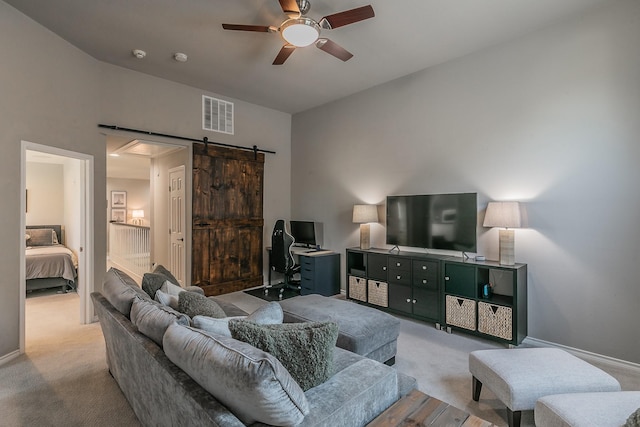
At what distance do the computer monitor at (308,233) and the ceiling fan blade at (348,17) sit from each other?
3398 millimetres

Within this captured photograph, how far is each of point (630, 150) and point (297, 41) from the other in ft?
10.5

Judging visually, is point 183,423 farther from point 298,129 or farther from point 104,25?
point 298,129

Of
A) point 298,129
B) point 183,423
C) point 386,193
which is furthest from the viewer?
point 298,129

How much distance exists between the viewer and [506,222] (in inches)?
127

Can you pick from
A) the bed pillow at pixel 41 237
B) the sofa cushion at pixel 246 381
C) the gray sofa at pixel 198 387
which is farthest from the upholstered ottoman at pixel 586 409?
the bed pillow at pixel 41 237

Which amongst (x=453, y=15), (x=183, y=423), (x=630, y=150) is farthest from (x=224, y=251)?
(x=630, y=150)

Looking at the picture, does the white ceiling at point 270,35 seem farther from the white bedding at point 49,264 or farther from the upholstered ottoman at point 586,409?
the white bedding at point 49,264

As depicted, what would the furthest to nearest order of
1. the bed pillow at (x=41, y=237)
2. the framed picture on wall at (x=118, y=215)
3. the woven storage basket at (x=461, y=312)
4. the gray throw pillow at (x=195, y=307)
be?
the framed picture on wall at (x=118, y=215) → the bed pillow at (x=41, y=237) → the woven storage basket at (x=461, y=312) → the gray throw pillow at (x=195, y=307)

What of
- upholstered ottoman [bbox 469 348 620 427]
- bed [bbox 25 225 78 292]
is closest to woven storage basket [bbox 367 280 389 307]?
upholstered ottoman [bbox 469 348 620 427]

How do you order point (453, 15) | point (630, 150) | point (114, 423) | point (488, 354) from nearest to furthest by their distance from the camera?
1. point (114, 423)
2. point (488, 354)
3. point (630, 150)
4. point (453, 15)

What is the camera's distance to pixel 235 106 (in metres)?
5.34

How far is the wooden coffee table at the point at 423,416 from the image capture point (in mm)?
1413

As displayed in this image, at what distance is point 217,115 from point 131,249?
13.4 ft

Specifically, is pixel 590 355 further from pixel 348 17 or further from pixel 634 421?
pixel 348 17
